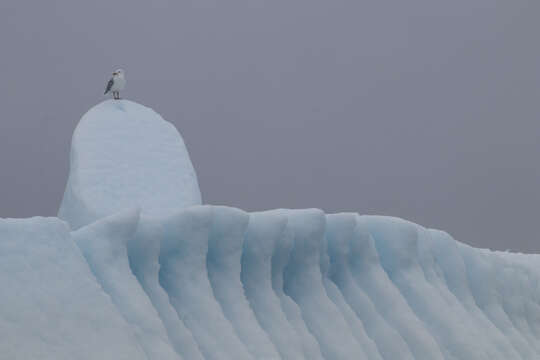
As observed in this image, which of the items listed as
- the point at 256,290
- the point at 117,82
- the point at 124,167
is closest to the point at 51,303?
the point at 256,290

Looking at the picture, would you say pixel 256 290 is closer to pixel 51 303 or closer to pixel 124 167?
pixel 51 303

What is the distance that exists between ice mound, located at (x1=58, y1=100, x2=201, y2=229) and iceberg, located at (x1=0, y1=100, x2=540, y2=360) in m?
1.80

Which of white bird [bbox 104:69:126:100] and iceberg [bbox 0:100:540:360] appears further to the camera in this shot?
white bird [bbox 104:69:126:100]

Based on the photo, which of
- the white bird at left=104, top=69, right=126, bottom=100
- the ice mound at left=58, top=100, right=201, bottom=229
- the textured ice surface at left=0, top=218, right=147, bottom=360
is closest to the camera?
the textured ice surface at left=0, top=218, right=147, bottom=360

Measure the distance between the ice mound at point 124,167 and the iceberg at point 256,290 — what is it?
180cm

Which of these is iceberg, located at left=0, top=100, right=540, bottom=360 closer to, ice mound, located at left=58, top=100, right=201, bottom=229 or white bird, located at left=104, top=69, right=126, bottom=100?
ice mound, located at left=58, top=100, right=201, bottom=229

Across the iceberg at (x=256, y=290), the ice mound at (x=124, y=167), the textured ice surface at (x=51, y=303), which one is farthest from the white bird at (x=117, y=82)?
the textured ice surface at (x=51, y=303)

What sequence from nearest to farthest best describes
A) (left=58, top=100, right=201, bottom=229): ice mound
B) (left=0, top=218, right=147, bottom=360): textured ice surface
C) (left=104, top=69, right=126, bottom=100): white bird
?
(left=0, top=218, right=147, bottom=360): textured ice surface, (left=58, top=100, right=201, bottom=229): ice mound, (left=104, top=69, right=126, bottom=100): white bird

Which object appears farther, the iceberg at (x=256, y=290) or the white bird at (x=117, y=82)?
the white bird at (x=117, y=82)

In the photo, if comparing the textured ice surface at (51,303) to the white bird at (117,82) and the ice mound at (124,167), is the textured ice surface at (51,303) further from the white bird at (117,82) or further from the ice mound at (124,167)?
the white bird at (117,82)

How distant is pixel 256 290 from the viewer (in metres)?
2.35

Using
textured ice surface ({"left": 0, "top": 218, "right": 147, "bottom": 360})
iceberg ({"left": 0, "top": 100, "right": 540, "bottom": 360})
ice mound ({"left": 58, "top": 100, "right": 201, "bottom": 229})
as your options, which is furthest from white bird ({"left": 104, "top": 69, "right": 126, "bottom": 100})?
textured ice surface ({"left": 0, "top": 218, "right": 147, "bottom": 360})

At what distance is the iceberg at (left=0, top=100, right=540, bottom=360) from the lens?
1.78m

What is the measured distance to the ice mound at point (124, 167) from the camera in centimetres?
457
